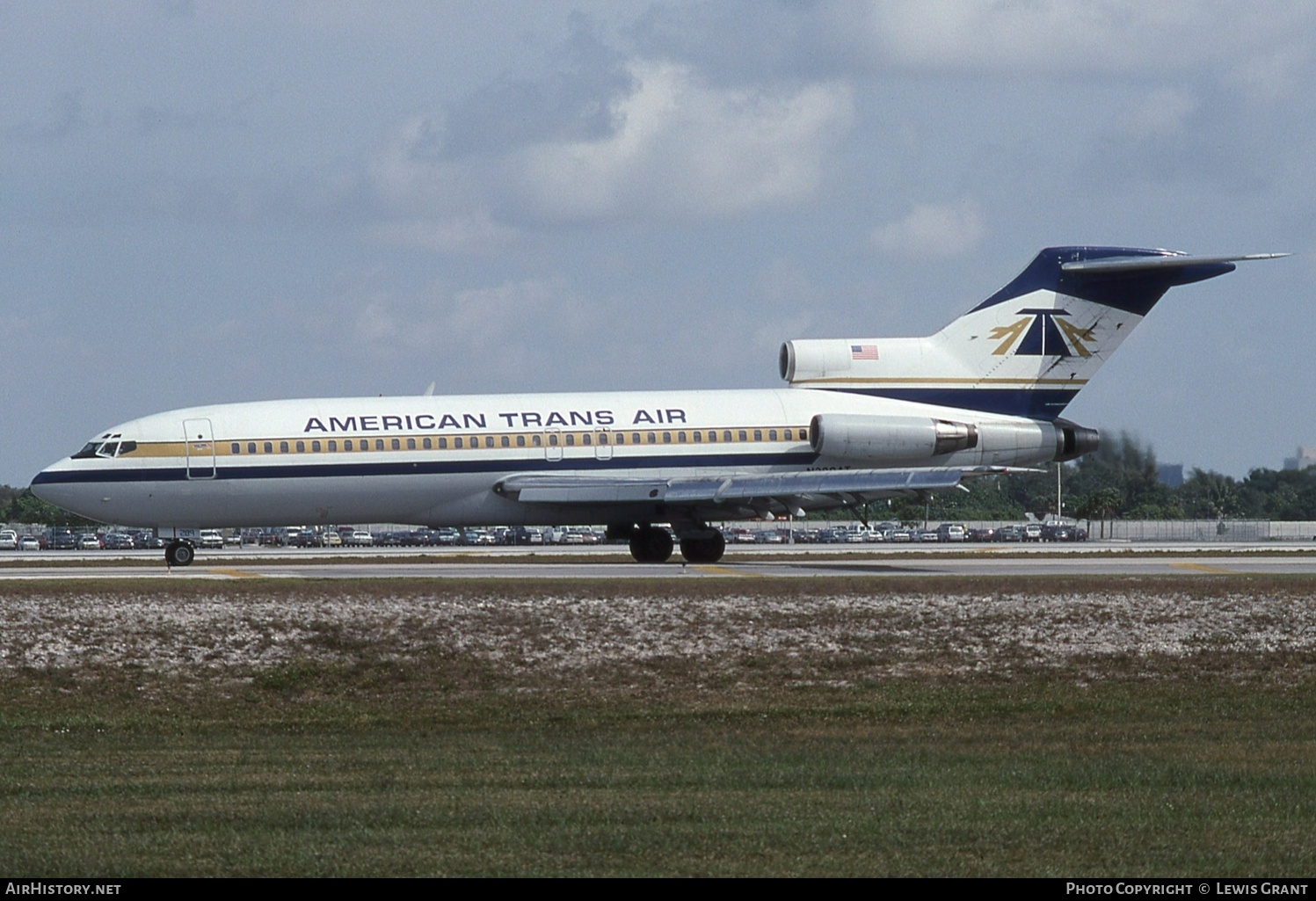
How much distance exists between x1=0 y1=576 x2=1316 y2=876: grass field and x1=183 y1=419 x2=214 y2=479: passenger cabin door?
8574 mm

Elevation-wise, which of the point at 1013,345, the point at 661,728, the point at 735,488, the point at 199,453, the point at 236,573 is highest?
the point at 1013,345

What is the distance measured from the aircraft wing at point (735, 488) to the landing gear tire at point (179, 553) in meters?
7.90

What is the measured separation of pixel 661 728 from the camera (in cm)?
1858

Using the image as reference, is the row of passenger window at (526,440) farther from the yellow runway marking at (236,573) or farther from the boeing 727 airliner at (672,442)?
the yellow runway marking at (236,573)

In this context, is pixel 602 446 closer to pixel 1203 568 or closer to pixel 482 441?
pixel 482 441

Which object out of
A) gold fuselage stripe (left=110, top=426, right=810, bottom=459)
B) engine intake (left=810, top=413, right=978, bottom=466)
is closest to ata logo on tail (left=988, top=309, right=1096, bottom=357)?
engine intake (left=810, top=413, right=978, bottom=466)

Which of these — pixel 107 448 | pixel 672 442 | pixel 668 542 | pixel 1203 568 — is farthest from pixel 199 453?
pixel 1203 568

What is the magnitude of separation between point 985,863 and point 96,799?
7.42 metres

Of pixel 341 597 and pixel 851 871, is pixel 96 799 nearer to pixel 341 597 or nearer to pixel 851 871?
pixel 851 871

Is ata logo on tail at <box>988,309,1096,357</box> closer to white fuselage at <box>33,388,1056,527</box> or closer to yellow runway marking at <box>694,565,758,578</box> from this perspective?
white fuselage at <box>33,388,1056,527</box>

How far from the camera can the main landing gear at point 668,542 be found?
1608 inches

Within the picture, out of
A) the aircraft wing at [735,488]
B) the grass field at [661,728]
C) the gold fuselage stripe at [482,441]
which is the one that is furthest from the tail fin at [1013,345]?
the grass field at [661,728]

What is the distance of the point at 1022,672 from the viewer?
2188cm

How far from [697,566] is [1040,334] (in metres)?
11.9
